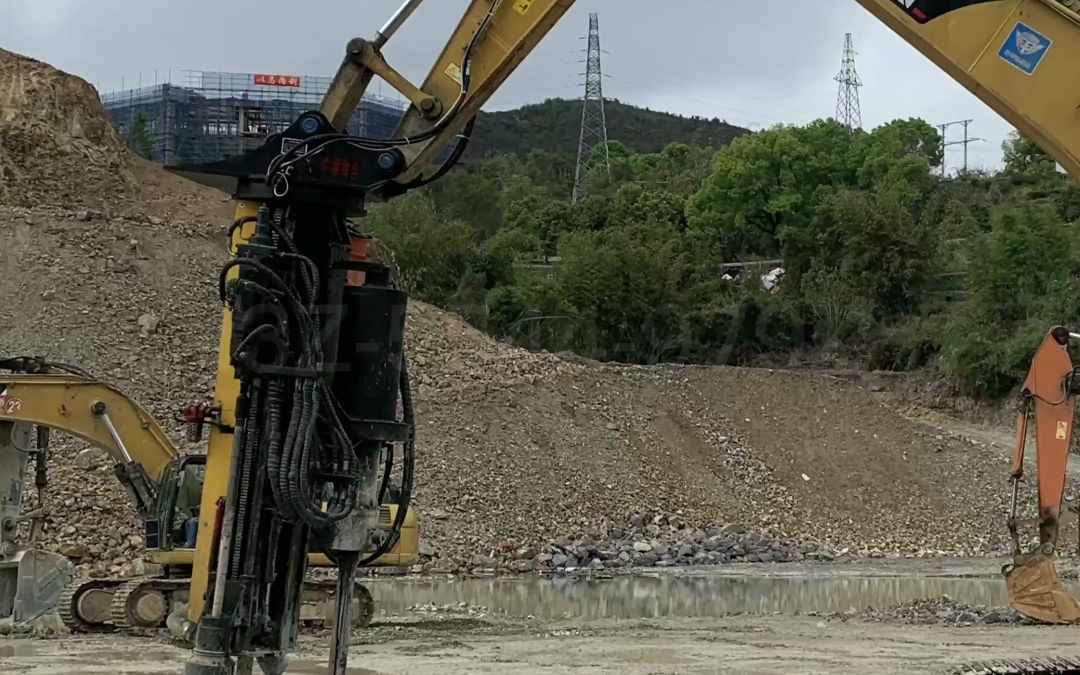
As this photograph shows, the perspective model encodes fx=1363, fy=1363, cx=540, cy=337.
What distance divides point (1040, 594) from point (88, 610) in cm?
921

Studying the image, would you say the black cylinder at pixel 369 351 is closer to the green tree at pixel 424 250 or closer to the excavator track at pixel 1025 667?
the excavator track at pixel 1025 667

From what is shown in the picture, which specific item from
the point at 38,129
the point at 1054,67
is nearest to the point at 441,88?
the point at 1054,67

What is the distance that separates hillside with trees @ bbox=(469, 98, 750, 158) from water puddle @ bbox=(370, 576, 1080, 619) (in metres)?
87.8

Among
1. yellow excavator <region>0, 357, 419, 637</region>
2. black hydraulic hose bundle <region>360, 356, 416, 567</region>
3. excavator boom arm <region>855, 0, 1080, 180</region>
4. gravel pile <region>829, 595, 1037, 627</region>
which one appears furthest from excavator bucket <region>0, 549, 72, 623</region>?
excavator boom arm <region>855, 0, 1080, 180</region>

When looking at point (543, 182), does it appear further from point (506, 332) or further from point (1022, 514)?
point (1022, 514)

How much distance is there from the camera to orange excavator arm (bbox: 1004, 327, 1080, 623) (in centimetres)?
1310

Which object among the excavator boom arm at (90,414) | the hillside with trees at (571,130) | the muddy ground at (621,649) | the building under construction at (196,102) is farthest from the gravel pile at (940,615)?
the hillside with trees at (571,130)

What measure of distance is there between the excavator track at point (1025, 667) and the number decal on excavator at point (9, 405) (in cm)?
799

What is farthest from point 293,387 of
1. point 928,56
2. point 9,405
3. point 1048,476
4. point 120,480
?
point 1048,476

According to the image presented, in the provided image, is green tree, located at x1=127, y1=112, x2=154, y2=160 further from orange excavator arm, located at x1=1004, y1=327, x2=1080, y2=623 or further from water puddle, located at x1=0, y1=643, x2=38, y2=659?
orange excavator arm, located at x1=1004, y1=327, x2=1080, y2=623

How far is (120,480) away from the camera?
12602mm

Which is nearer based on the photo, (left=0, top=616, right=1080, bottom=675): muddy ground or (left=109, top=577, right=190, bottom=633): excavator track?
(left=0, top=616, right=1080, bottom=675): muddy ground

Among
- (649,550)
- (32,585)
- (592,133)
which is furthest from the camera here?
(592,133)

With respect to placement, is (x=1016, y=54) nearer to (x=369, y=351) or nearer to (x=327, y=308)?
(x=369, y=351)
